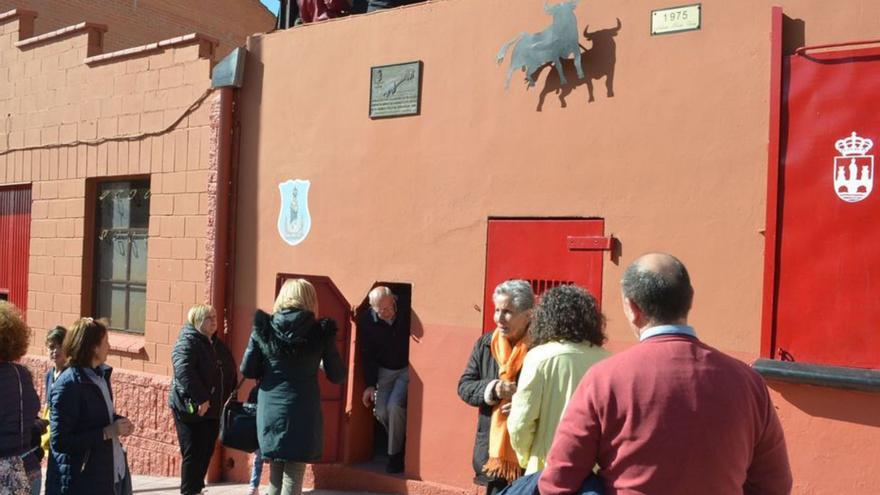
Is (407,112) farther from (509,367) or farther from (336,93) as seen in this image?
(509,367)

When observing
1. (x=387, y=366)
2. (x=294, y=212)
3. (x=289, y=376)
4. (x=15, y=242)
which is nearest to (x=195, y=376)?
(x=289, y=376)

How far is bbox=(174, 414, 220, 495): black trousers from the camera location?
6.49 meters

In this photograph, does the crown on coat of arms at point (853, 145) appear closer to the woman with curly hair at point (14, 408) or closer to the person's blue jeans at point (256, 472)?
the woman with curly hair at point (14, 408)

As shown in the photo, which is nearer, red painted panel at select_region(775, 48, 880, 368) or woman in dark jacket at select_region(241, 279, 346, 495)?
red painted panel at select_region(775, 48, 880, 368)

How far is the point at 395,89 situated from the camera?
21.8 feet

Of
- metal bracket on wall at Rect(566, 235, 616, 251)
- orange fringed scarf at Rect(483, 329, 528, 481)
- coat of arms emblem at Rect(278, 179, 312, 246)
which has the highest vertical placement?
coat of arms emblem at Rect(278, 179, 312, 246)

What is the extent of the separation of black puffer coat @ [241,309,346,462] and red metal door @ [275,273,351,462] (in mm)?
1283

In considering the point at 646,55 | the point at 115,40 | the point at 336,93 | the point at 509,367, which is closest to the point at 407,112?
the point at 336,93

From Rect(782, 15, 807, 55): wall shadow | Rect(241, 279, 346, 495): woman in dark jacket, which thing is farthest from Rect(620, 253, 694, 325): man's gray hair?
Rect(241, 279, 346, 495): woman in dark jacket

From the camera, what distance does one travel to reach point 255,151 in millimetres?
7547

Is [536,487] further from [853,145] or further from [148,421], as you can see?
[148,421]

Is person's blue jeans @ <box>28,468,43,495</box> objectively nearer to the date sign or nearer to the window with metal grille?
the date sign

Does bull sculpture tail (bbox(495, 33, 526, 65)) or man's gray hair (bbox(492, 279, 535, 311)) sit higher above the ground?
bull sculpture tail (bbox(495, 33, 526, 65))

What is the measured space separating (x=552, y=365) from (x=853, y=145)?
2355mm
